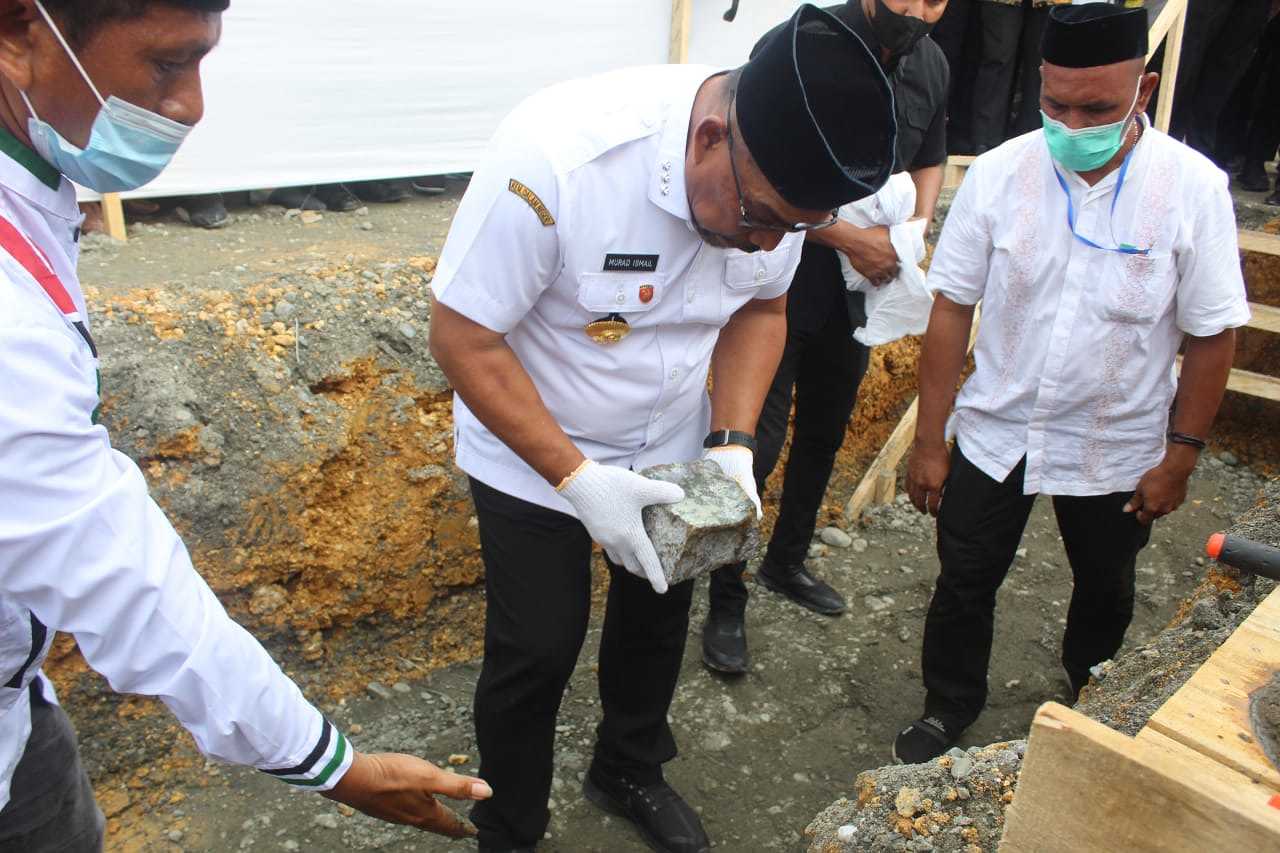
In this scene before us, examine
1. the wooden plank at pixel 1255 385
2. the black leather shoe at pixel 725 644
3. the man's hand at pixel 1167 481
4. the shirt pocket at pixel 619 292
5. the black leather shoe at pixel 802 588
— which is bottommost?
the black leather shoe at pixel 802 588

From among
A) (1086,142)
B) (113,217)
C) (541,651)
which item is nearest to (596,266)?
(541,651)

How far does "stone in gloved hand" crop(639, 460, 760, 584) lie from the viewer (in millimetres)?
2105

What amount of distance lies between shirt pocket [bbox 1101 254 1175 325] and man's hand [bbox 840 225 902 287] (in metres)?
0.75

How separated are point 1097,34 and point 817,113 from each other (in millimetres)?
1142

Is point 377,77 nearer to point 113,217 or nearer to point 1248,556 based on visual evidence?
point 113,217

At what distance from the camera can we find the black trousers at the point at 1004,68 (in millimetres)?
5500

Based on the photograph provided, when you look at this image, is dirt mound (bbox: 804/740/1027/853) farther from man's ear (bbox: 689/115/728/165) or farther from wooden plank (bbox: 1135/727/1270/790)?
man's ear (bbox: 689/115/728/165)

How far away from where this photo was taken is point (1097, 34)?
243 centimetres

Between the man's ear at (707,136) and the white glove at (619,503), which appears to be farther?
the white glove at (619,503)

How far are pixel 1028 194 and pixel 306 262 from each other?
8.59 ft

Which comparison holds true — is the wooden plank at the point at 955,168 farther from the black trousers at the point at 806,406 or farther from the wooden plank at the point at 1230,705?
the wooden plank at the point at 1230,705

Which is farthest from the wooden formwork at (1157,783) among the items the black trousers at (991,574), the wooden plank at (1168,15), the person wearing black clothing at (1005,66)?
the person wearing black clothing at (1005,66)

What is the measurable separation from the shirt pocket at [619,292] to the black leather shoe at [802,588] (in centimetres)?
216

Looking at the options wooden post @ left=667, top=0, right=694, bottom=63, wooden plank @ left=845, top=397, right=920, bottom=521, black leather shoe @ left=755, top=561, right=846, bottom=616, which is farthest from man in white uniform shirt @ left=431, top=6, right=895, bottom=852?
wooden post @ left=667, top=0, right=694, bottom=63
